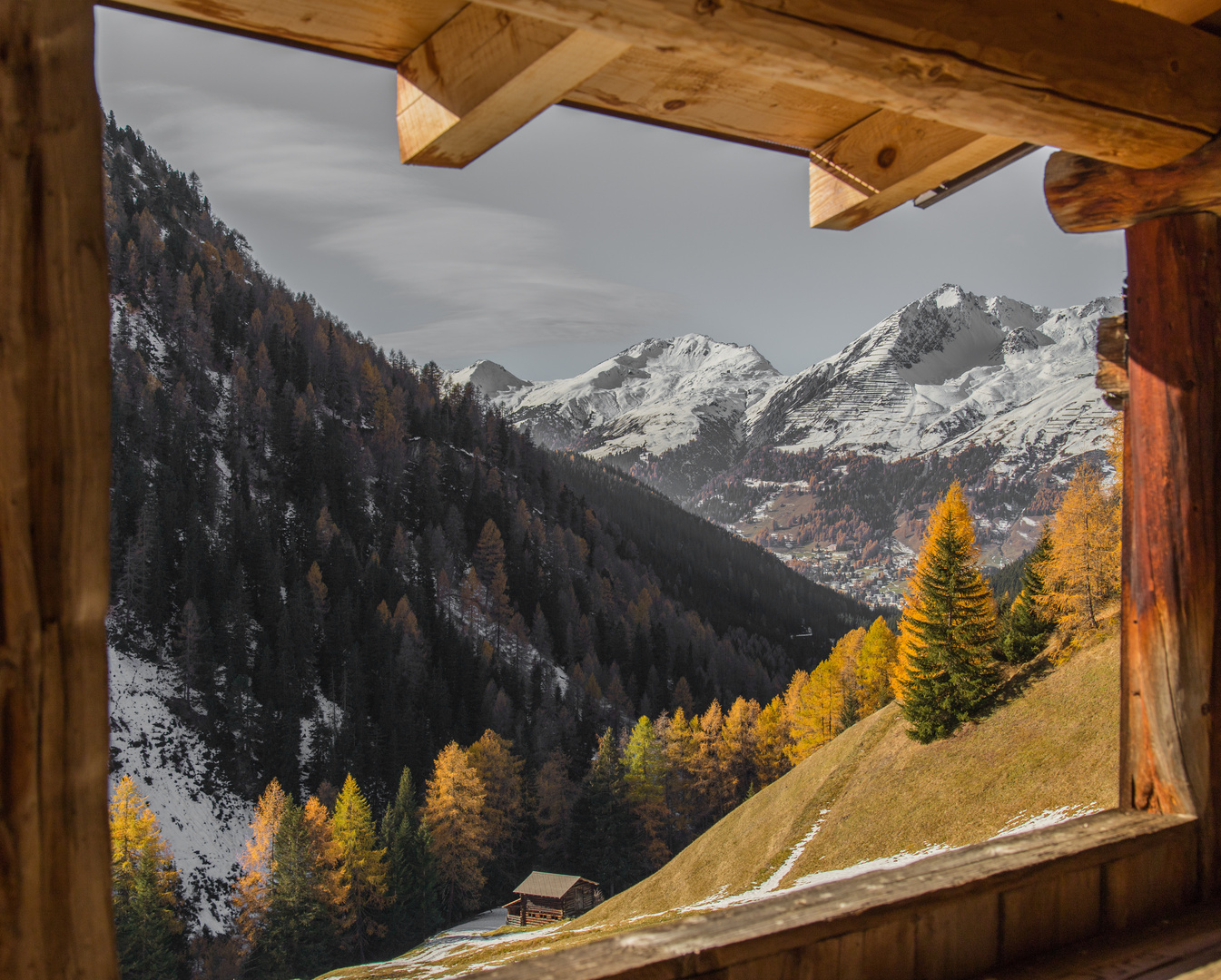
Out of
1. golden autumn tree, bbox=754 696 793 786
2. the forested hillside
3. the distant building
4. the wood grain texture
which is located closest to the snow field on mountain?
the forested hillside

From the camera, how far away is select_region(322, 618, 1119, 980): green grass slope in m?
23.0

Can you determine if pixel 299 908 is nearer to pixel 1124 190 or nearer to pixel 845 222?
pixel 845 222

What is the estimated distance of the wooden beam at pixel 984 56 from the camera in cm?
222

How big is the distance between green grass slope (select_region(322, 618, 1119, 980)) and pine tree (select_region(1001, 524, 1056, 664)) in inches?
26.1

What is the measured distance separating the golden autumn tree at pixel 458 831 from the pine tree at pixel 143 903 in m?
15.5

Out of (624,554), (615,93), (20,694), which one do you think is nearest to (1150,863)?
(615,93)

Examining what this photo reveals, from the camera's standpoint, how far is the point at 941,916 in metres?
2.92

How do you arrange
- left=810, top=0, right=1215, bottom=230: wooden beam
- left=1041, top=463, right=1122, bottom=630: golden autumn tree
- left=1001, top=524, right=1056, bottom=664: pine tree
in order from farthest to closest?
left=1001, top=524, right=1056, bottom=664: pine tree
left=1041, top=463, right=1122, bottom=630: golden autumn tree
left=810, top=0, right=1215, bottom=230: wooden beam

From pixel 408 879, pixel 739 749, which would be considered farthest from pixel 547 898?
pixel 739 749

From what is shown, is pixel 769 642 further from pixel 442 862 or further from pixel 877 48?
pixel 877 48

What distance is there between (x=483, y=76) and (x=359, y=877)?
190 feet

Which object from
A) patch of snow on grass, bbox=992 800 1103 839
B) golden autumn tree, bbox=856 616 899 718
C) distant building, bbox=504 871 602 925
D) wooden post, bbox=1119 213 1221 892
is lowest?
distant building, bbox=504 871 602 925

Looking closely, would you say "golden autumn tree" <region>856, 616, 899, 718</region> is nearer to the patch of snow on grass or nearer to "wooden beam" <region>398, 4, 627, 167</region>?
the patch of snow on grass

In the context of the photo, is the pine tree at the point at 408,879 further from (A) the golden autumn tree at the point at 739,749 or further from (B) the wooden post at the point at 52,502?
(B) the wooden post at the point at 52,502
